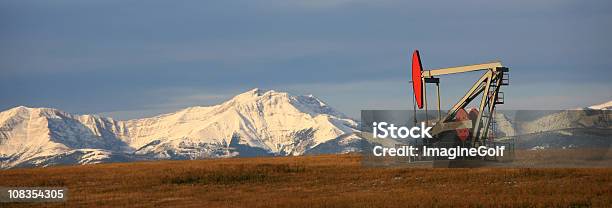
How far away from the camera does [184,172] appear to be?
57.8 metres

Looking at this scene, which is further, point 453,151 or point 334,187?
point 453,151

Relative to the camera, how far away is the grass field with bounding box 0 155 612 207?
39688 mm

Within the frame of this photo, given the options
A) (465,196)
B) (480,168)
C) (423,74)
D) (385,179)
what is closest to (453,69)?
(423,74)

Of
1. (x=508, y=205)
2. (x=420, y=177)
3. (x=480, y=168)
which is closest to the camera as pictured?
(x=508, y=205)

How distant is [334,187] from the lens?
48469 millimetres

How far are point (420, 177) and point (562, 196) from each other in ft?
40.2

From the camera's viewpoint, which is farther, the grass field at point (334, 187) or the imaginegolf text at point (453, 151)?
the imaginegolf text at point (453, 151)

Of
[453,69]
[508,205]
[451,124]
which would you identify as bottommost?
[508,205]

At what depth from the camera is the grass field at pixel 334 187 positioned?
39.7 metres

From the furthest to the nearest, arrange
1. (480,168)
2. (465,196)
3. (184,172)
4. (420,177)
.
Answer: (184,172) < (480,168) < (420,177) < (465,196)

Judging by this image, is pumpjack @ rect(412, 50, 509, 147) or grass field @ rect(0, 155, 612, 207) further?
pumpjack @ rect(412, 50, 509, 147)

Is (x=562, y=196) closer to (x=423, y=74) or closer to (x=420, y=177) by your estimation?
(x=420, y=177)

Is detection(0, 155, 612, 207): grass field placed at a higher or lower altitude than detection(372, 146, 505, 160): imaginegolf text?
lower

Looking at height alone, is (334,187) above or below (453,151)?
below
